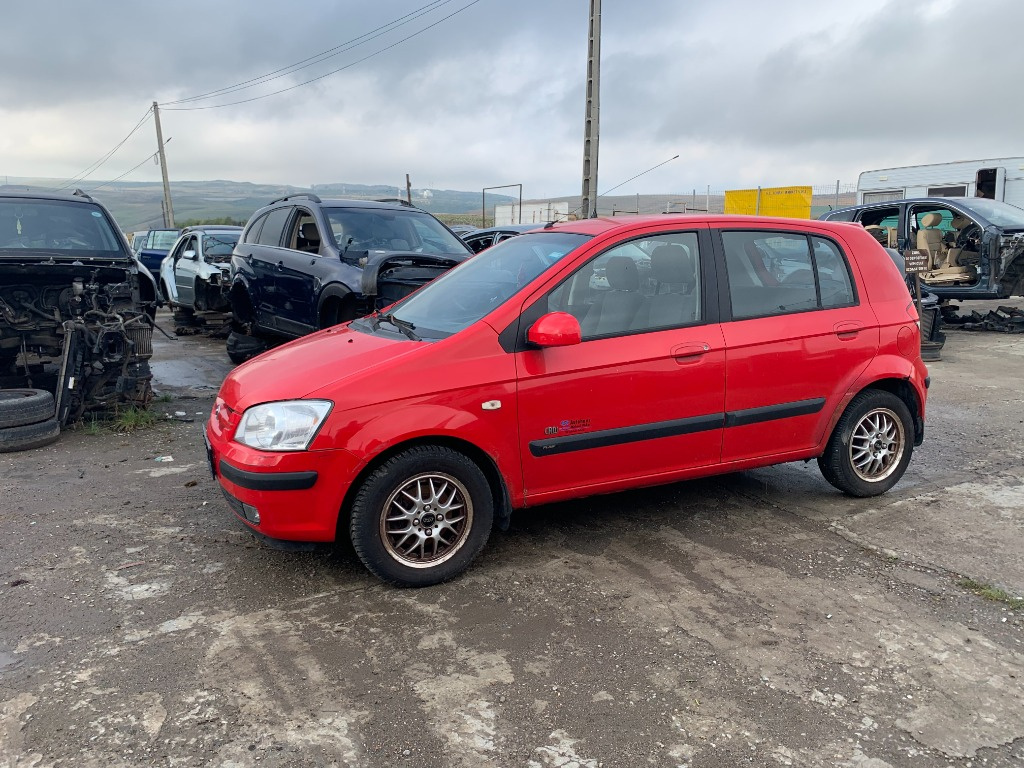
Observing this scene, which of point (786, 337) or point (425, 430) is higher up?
point (786, 337)

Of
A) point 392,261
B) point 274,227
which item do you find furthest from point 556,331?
point 274,227

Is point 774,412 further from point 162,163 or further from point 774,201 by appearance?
point 162,163

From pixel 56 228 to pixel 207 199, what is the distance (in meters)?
114

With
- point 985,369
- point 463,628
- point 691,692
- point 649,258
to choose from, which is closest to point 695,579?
point 691,692

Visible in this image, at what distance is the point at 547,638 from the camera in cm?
323

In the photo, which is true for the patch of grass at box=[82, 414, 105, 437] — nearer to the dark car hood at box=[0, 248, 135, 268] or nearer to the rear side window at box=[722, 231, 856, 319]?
the dark car hood at box=[0, 248, 135, 268]

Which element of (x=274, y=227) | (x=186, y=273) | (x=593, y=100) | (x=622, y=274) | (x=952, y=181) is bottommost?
(x=186, y=273)

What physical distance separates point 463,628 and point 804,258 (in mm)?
2923

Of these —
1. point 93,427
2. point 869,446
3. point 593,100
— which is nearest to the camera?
point 869,446

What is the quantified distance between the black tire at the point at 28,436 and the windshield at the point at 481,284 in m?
3.28

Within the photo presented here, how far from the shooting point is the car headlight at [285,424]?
11.3 feet

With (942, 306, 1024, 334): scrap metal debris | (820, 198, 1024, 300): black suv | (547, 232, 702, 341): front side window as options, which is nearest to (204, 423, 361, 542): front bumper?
(547, 232, 702, 341): front side window

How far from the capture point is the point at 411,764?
2500 millimetres

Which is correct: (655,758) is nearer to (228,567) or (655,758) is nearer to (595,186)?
(228,567)
